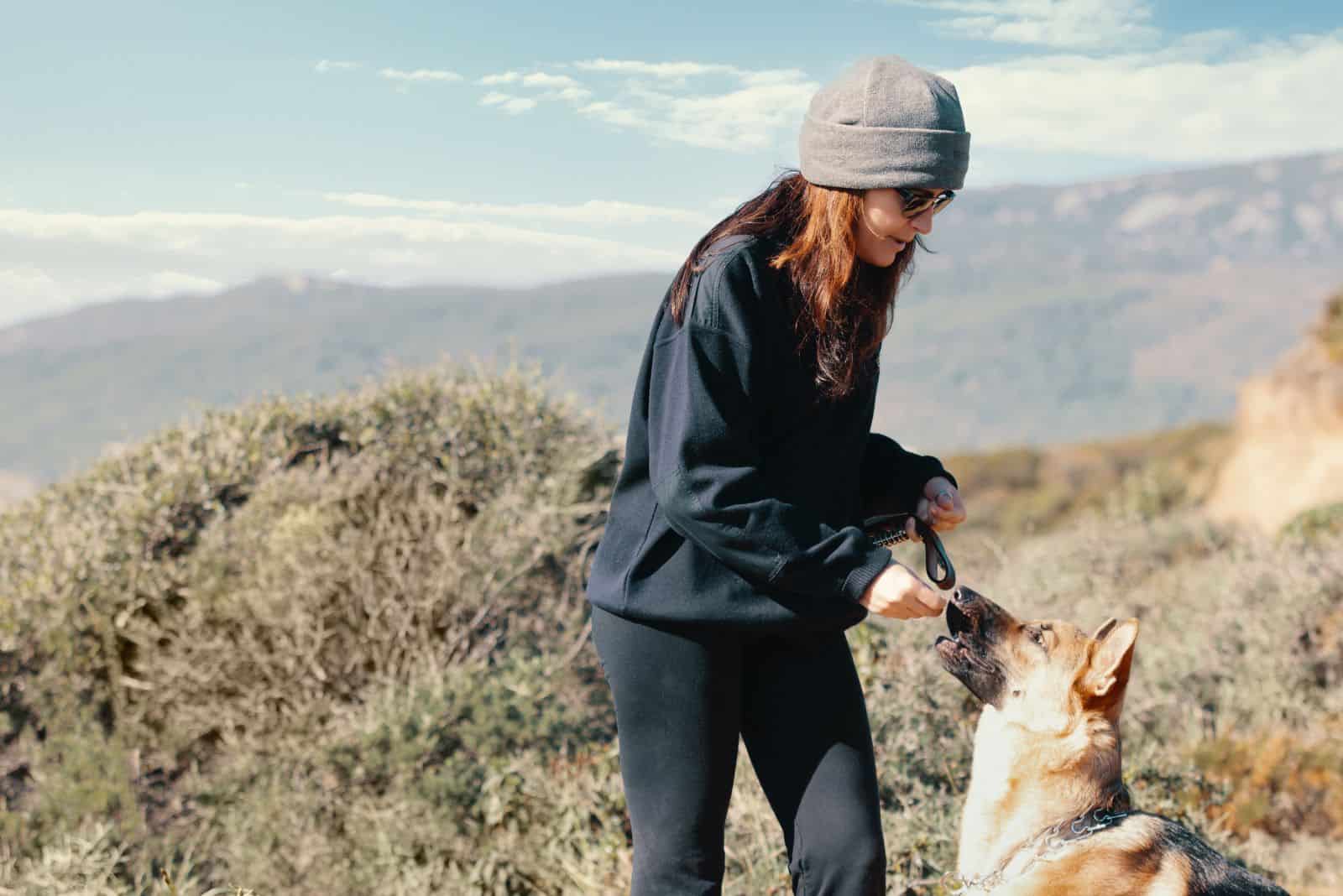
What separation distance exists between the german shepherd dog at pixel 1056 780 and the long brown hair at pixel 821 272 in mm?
709

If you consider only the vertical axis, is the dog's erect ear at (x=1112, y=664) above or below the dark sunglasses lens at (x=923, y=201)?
below

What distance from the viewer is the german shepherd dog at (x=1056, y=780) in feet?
8.65

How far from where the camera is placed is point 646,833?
2.36 m

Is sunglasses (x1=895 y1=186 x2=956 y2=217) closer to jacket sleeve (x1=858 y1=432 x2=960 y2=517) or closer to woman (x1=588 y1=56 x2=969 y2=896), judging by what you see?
woman (x1=588 y1=56 x2=969 y2=896)

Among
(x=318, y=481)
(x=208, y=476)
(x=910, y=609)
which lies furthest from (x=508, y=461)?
(x=910, y=609)

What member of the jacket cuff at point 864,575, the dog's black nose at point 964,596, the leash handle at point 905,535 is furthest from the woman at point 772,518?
the dog's black nose at point 964,596

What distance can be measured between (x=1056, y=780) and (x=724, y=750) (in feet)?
2.85

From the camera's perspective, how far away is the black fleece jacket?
2.18 metres

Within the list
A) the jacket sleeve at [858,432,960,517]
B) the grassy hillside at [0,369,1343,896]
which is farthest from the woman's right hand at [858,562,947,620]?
the grassy hillside at [0,369,1343,896]

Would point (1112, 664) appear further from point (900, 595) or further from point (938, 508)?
point (900, 595)

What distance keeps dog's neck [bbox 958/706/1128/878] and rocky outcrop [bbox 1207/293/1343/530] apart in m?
15.4

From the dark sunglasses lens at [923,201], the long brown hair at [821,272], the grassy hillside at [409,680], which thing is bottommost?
the grassy hillside at [409,680]

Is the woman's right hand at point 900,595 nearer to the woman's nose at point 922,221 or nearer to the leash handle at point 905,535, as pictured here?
the leash handle at point 905,535

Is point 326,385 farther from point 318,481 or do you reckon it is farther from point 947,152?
point 947,152
